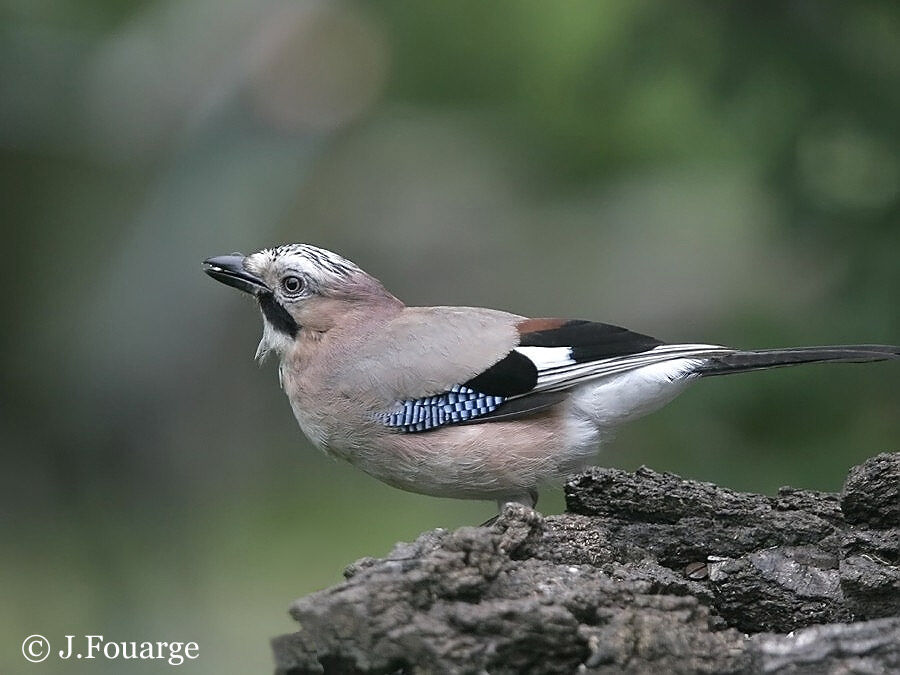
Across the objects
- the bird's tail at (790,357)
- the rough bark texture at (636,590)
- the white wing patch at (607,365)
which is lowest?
the rough bark texture at (636,590)

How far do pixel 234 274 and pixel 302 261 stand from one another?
0.28 metres

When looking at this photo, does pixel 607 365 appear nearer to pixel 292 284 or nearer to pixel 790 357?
pixel 790 357

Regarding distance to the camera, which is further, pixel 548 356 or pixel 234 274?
pixel 234 274

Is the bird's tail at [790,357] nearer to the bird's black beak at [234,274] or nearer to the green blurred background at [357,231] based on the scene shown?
the green blurred background at [357,231]

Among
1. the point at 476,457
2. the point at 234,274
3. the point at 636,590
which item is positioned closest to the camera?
the point at 636,590

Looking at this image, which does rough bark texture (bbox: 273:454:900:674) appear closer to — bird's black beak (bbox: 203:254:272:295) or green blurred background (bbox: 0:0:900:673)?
green blurred background (bbox: 0:0:900:673)

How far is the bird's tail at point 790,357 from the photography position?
13.3ft

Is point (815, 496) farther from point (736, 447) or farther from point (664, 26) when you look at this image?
point (664, 26)

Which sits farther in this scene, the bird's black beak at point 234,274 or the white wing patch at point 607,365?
the bird's black beak at point 234,274

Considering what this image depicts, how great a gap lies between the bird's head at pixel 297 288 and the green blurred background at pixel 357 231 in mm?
1045

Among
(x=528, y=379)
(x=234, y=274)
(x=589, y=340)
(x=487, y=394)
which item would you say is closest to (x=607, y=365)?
(x=589, y=340)

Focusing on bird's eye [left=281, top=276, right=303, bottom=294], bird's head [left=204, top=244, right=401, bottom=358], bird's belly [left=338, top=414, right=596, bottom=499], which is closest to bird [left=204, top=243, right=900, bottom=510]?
bird's belly [left=338, top=414, right=596, bottom=499]

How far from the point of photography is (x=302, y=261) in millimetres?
5086

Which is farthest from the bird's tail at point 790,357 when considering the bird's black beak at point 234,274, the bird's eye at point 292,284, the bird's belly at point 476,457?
the bird's black beak at point 234,274
